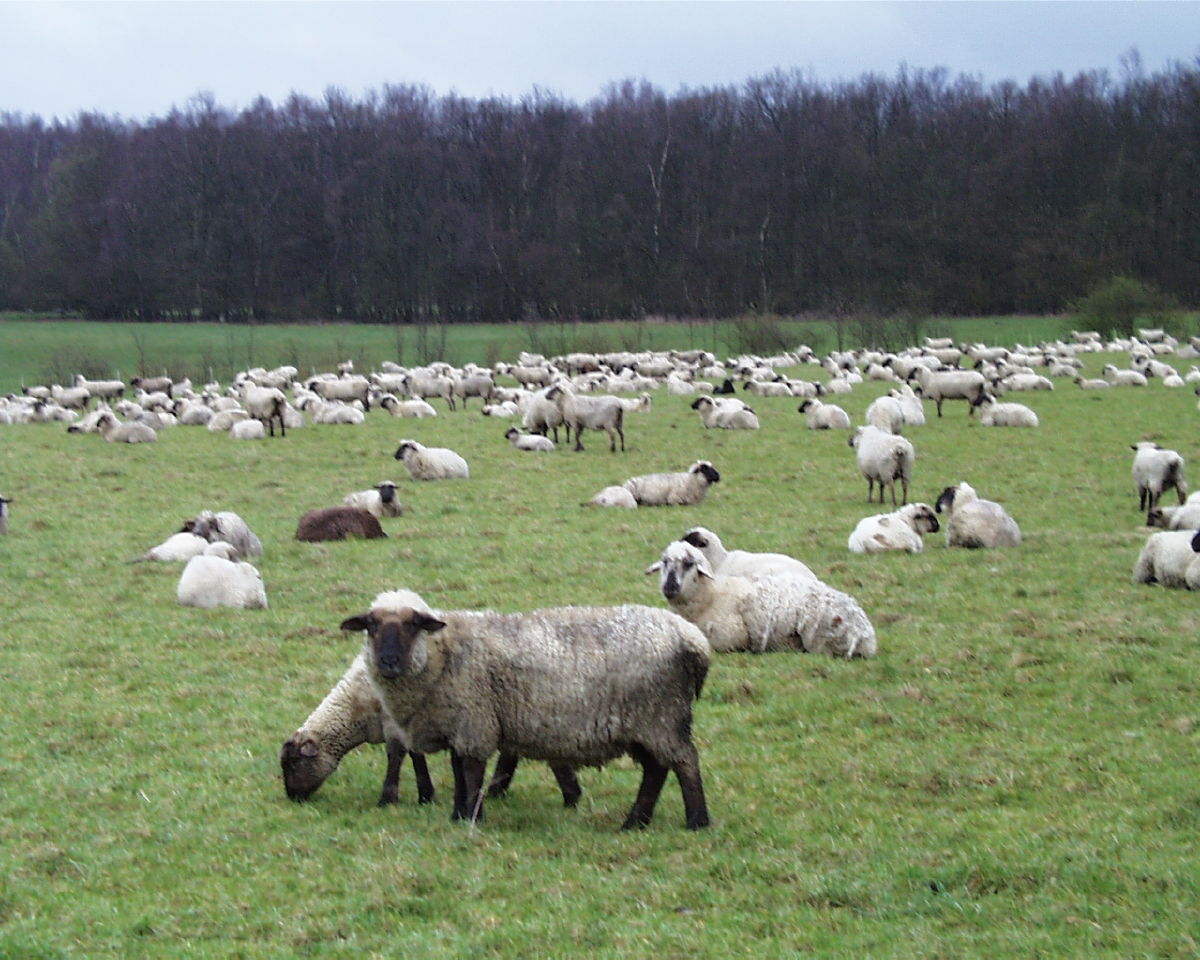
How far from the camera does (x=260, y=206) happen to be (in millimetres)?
97750

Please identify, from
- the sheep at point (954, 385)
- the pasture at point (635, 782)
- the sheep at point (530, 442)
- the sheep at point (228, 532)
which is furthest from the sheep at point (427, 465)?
the sheep at point (954, 385)

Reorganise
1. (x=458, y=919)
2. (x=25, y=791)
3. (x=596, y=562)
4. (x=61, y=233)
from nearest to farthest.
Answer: (x=458, y=919)
(x=25, y=791)
(x=596, y=562)
(x=61, y=233)

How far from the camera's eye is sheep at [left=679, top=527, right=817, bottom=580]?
1228 centimetres

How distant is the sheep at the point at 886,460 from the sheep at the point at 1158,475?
10.7 ft

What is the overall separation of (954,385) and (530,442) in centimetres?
1143

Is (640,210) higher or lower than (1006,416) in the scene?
higher

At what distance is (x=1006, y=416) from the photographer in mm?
28891

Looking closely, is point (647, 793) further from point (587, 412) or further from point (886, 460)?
point (587, 412)

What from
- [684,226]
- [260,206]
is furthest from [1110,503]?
[260,206]

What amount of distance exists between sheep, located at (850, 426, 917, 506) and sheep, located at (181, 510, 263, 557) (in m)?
9.25

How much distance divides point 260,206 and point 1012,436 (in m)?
81.9

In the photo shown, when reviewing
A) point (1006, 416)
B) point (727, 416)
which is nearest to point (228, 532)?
point (727, 416)

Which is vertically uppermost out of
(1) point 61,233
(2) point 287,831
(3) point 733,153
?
(3) point 733,153

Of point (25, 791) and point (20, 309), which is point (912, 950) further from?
point (20, 309)
